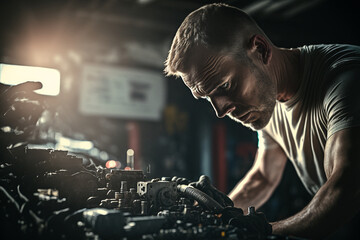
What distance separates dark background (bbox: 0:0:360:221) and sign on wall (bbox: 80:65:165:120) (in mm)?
111

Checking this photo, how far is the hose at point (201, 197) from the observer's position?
1221mm

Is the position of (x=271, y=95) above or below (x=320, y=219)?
above

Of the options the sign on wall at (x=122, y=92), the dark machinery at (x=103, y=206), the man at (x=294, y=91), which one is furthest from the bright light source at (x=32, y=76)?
the sign on wall at (x=122, y=92)

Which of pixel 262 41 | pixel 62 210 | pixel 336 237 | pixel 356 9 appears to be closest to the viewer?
pixel 62 210

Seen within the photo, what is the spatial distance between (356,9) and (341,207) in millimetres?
3963

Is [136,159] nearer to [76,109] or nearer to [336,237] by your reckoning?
[76,109]

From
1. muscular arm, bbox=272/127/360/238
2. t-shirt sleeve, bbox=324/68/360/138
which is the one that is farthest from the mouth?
muscular arm, bbox=272/127/360/238

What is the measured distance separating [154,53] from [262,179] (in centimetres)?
448

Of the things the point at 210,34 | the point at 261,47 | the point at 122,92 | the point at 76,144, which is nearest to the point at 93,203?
the point at 210,34

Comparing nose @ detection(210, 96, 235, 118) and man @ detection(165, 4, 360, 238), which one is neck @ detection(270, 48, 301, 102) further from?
nose @ detection(210, 96, 235, 118)

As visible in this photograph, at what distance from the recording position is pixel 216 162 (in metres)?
5.93

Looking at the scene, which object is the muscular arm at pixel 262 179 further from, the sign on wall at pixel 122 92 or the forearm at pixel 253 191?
the sign on wall at pixel 122 92

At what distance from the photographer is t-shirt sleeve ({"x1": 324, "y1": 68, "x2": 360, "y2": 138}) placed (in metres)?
1.46

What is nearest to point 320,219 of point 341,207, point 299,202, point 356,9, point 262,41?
point 341,207
